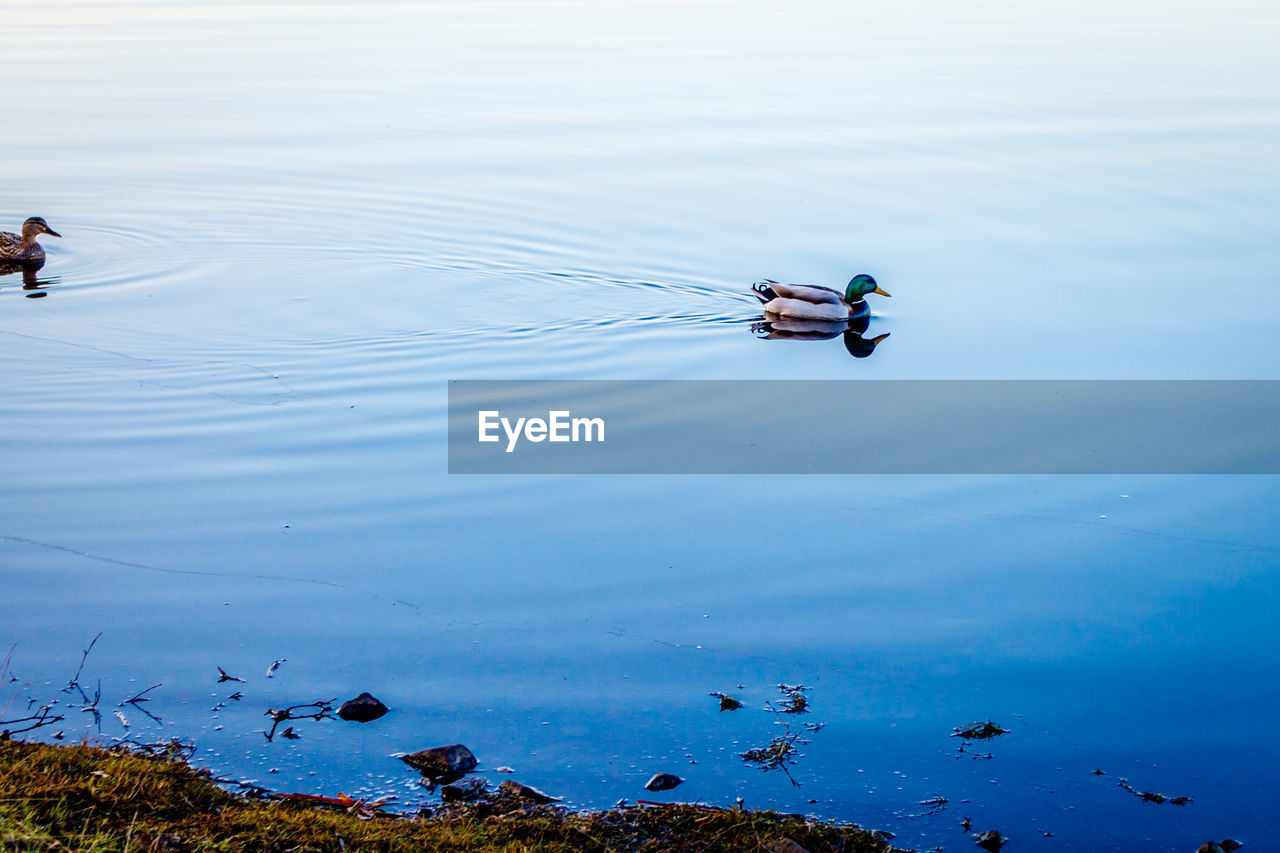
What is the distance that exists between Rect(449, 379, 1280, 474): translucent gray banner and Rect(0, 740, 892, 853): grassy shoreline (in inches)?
154

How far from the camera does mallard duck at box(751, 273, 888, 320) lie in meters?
12.0

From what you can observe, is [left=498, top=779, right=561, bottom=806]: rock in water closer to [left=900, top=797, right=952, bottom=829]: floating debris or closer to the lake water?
the lake water

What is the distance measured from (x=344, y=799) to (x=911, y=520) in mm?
4165

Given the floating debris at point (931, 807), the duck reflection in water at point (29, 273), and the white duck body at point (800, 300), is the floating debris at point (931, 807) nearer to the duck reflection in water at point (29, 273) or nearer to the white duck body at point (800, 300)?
the white duck body at point (800, 300)

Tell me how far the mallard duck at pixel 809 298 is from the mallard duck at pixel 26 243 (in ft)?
24.7

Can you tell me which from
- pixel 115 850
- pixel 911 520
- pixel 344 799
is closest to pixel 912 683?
pixel 911 520

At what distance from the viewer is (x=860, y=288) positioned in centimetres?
1265

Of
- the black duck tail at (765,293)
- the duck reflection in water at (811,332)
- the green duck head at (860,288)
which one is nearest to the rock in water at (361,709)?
the duck reflection in water at (811,332)

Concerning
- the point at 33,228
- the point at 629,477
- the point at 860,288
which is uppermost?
the point at 33,228

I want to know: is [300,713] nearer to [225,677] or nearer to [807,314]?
[225,677]

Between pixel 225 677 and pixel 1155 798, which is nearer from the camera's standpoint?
pixel 1155 798

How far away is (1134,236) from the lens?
14125mm

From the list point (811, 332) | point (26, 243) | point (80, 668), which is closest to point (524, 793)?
point (80, 668)

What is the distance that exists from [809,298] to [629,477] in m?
4.33
